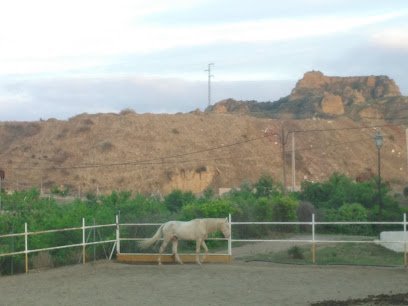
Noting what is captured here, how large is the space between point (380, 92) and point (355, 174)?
297 ft

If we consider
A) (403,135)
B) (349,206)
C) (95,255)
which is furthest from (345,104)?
(95,255)

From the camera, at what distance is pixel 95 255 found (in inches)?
951

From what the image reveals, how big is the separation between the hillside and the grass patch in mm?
46827

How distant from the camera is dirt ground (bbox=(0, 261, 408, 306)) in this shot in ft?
52.9

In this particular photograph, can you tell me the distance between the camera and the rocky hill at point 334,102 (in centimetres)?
13162

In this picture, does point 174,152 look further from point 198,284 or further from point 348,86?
point 348,86

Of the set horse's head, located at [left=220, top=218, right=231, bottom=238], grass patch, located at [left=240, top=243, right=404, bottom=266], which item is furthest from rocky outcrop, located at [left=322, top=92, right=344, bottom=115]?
horse's head, located at [left=220, top=218, right=231, bottom=238]

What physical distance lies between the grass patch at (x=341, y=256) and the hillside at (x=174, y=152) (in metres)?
46.8

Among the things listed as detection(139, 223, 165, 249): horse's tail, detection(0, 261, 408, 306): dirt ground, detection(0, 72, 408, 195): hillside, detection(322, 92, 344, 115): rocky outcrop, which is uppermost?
detection(322, 92, 344, 115): rocky outcrop

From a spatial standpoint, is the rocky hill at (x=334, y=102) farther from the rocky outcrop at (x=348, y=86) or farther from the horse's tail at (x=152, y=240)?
the horse's tail at (x=152, y=240)

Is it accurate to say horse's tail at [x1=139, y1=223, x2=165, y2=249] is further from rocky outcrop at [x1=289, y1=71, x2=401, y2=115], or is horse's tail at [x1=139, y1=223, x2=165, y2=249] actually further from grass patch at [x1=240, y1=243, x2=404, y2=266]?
rocky outcrop at [x1=289, y1=71, x2=401, y2=115]

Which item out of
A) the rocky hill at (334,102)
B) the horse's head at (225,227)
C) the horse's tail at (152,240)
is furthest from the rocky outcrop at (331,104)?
the horse's tail at (152,240)

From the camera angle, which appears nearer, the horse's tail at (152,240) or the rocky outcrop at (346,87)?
the horse's tail at (152,240)

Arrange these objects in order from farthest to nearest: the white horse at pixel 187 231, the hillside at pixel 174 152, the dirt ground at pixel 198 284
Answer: the hillside at pixel 174 152 < the white horse at pixel 187 231 < the dirt ground at pixel 198 284
